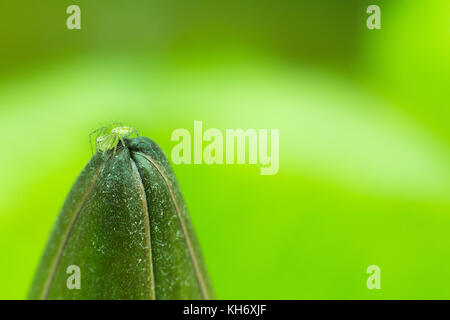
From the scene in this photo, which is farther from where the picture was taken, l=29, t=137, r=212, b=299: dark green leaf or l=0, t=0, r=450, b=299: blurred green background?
l=0, t=0, r=450, b=299: blurred green background

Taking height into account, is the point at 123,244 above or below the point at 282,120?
below

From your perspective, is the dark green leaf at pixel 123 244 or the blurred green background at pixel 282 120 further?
the blurred green background at pixel 282 120

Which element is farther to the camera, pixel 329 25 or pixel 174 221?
pixel 329 25

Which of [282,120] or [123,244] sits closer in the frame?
[123,244]

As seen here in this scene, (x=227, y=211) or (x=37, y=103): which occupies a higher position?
→ (x=37, y=103)

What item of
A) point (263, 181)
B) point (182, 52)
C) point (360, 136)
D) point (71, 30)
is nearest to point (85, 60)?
point (71, 30)

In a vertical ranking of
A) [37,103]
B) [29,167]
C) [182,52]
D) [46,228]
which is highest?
[182,52]

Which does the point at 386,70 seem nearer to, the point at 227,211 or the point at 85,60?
the point at 227,211
